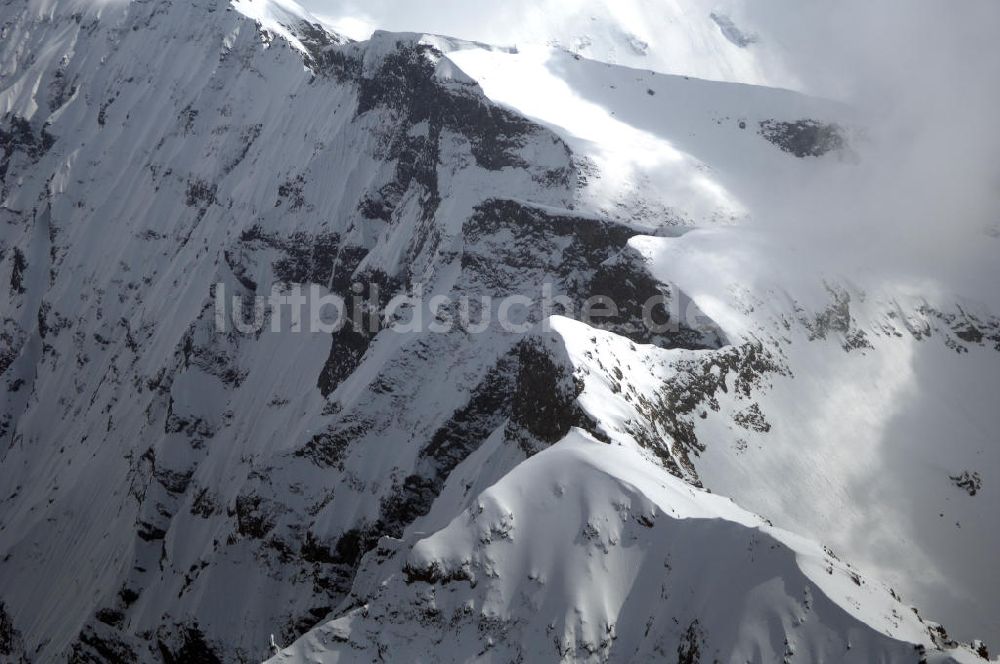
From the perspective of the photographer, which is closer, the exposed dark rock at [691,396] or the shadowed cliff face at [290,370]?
the exposed dark rock at [691,396]

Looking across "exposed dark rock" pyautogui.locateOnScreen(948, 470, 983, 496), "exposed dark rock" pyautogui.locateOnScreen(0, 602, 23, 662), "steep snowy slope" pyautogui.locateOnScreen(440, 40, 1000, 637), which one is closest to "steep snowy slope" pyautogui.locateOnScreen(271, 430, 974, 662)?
"steep snowy slope" pyautogui.locateOnScreen(440, 40, 1000, 637)

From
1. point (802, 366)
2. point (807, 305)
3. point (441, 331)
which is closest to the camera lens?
point (802, 366)

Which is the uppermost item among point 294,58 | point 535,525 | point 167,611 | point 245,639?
point 535,525

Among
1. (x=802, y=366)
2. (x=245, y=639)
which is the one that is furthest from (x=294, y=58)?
(x=802, y=366)

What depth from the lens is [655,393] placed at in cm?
6456

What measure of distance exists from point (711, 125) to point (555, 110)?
2239 centimetres

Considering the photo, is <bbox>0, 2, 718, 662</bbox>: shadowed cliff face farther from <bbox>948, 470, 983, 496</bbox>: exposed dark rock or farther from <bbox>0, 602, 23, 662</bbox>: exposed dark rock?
<bbox>948, 470, 983, 496</bbox>: exposed dark rock

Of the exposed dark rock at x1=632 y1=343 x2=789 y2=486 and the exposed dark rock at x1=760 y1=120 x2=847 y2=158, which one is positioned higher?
the exposed dark rock at x1=760 y1=120 x2=847 y2=158

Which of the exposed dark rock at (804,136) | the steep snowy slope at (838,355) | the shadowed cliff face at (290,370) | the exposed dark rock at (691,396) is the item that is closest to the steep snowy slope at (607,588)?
the exposed dark rock at (691,396)

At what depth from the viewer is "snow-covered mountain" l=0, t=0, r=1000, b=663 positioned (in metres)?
44.9

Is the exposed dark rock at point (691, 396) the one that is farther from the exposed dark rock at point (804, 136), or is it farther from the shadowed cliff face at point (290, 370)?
the exposed dark rock at point (804, 136)

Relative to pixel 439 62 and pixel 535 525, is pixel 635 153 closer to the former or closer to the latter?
pixel 439 62

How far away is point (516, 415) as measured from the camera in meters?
70.1

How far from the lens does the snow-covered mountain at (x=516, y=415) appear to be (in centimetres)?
4491
